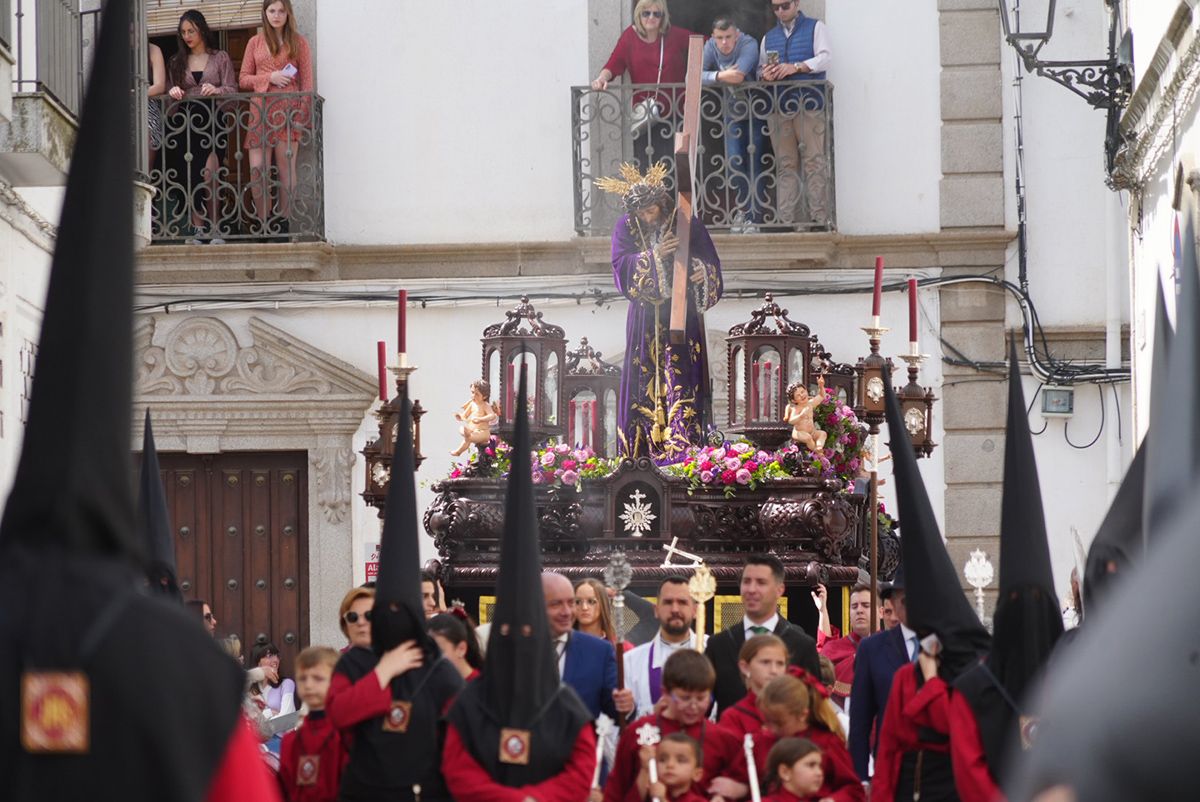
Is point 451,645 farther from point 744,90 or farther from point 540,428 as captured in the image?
point 744,90

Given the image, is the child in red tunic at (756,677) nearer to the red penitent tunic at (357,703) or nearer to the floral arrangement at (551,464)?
the red penitent tunic at (357,703)

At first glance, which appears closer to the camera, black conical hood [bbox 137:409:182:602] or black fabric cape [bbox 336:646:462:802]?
black fabric cape [bbox 336:646:462:802]

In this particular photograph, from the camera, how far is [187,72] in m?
17.3

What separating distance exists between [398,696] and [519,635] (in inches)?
28.1

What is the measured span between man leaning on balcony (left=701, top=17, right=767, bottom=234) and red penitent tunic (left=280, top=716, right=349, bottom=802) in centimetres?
1012

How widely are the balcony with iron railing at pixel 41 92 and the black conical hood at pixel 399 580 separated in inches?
183

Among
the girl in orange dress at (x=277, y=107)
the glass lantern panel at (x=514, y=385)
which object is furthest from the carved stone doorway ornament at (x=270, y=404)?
the glass lantern panel at (x=514, y=385)

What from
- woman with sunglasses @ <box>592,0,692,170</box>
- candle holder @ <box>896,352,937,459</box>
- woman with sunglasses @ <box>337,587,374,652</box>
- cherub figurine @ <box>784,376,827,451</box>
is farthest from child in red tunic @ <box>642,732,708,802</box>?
woman with sunglasses @ <box>592,0,692,170</box>

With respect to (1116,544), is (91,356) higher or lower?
higher

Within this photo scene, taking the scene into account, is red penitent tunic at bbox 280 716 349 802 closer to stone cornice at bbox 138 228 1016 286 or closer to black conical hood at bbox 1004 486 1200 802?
black conical hood at bbox 1004 486 1200 802

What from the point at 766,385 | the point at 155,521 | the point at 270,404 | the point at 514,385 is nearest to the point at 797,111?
the point at 270,404

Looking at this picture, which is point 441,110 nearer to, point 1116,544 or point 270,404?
point 270,404

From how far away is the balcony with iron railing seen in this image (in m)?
10.6

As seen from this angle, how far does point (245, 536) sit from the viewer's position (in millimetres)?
16844
